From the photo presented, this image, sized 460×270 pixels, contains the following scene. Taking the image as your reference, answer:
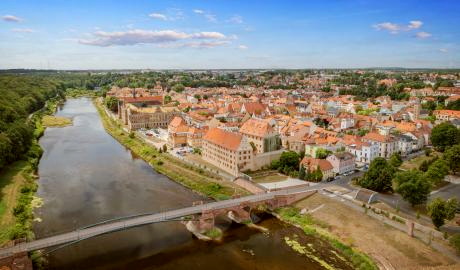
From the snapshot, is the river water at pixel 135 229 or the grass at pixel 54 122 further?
the grass at pixel 54 122

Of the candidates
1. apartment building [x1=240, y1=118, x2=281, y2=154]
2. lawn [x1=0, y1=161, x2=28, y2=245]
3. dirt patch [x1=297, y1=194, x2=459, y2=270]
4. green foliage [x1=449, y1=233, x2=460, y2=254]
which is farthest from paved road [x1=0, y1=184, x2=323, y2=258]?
green foliage [x1=449, y1=233, x2=460, y2=254]

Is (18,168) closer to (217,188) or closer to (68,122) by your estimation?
(217,188)

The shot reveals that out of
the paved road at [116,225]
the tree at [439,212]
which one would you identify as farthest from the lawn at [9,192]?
the tree at [439,212]

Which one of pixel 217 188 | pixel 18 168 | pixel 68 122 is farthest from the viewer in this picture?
pixel 68 122

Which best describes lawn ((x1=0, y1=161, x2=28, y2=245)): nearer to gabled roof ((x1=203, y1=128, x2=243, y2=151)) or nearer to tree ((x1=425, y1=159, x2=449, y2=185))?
gabled roof ((x1=203, y1=128, x2=243, y2=151))

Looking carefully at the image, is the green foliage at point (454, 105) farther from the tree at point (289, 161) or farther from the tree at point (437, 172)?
the tree at point (289, 161)

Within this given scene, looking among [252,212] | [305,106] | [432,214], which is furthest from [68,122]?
[432,214]
